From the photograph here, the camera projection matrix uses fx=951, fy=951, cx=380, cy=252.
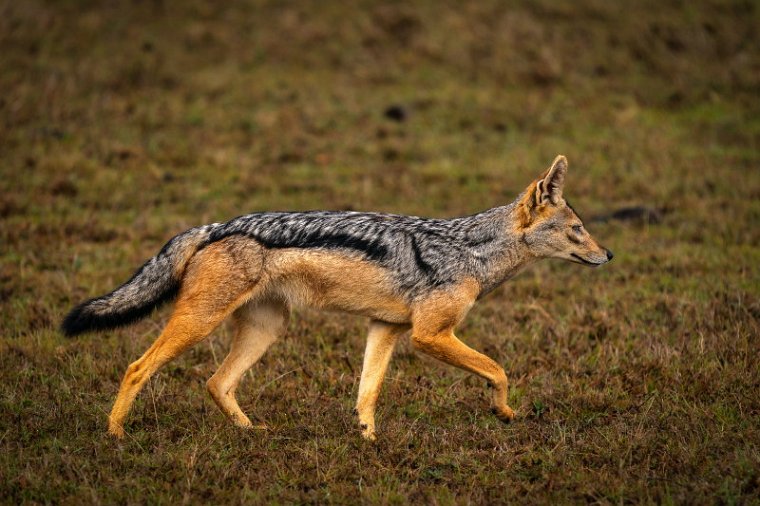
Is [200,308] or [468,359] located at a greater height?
[200,308]

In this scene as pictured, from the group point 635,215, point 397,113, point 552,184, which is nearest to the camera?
point 552,184

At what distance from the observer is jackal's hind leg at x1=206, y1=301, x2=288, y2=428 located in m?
7.30

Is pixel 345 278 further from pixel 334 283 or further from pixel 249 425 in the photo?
pixel 249 425

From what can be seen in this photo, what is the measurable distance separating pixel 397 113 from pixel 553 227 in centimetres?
1036

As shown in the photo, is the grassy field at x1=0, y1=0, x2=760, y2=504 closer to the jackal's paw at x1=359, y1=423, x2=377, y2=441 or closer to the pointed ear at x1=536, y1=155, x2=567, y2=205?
the jackal's paw at x1=359, y1=423, x2=377, y2=441

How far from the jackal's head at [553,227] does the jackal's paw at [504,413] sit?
129cm

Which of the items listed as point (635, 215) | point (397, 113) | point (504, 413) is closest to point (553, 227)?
point (504, 413)

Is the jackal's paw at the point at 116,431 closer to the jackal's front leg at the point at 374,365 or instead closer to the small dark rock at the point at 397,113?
the jackal's front leg at the point at 374,365

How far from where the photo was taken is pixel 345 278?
7098mm

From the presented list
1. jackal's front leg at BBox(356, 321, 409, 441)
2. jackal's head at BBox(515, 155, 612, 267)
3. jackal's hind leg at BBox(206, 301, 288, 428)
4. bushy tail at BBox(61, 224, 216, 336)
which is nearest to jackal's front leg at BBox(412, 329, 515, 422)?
jackal's front leg at BBox(356, 321, 409, 441)

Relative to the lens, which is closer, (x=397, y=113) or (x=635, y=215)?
(x=635, y=215)

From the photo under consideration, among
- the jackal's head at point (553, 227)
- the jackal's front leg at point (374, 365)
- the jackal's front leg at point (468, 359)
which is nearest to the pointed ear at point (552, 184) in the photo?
the jackal's head at point (553, 227)

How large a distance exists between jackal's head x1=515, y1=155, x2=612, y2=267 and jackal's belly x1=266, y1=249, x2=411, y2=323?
1.19 m

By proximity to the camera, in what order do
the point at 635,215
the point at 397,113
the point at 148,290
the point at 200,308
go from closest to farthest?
the point at 200,308 < the point at 148,290 < the point at 635,215 < the point at 397,113
